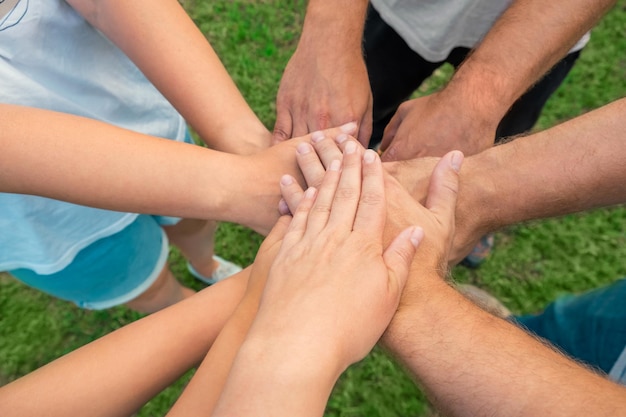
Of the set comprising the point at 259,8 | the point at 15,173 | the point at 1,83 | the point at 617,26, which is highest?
the point at 1,83

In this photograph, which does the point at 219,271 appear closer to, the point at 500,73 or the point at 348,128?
the point at 348,128

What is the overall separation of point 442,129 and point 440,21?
430mm

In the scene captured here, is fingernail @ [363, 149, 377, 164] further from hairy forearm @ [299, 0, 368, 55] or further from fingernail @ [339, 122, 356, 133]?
hairy forearm @ [299, 0, 368, 55]

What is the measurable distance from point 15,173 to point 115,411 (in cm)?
57

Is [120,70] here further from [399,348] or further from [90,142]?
[399,348]

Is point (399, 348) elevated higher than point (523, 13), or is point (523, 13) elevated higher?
point (523, 13)

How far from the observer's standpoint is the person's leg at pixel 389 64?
179cm

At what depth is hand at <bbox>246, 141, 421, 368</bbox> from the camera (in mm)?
925

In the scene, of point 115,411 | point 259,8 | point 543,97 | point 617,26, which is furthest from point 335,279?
point 617,26

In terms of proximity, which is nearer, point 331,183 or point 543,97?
point 331,183

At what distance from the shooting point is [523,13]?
1389mm

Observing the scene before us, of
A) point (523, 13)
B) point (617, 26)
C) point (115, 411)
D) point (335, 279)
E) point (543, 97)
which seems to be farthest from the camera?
point (617, 26)

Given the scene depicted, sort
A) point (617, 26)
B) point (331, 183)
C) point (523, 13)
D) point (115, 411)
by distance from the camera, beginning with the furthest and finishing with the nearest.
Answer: point (617, 26), point (523, 13), point (331, 183), point (115, 411)

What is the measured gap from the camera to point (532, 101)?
5.73ft
